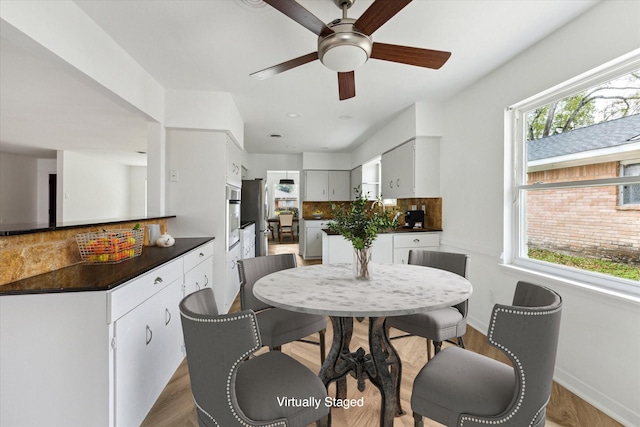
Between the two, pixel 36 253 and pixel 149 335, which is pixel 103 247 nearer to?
pixel 36 253

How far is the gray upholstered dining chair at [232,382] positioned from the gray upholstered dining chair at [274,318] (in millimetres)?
521

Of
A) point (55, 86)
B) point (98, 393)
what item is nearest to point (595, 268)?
point (98, 393)

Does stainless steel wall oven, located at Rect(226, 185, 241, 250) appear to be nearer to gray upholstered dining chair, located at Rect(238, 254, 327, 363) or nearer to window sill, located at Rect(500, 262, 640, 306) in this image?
gray upholstered dining chair, located at Rect(238, 254, 327, 363)

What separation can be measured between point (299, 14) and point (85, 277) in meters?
1.63

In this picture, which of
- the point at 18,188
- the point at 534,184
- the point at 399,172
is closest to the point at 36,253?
the point at 534,184

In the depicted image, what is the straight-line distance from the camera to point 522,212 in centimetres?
252

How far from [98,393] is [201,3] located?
6.89 ft

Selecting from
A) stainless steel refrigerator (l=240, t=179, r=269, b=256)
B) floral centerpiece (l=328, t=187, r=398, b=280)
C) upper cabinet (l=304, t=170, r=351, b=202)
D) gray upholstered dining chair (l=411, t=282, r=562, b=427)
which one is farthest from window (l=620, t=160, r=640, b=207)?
upper cabinet (l=304, t=170, r=351, b=202)

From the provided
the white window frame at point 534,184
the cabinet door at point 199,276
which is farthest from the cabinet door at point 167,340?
the white window frame at point 534,184

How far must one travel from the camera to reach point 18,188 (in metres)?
6.90

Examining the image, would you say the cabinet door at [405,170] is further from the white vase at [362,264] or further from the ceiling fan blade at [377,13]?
the ceiling fan blade at [377,13]

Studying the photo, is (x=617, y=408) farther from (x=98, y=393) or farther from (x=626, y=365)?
(x=98, y=393)

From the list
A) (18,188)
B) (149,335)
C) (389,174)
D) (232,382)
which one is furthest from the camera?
(18,188)

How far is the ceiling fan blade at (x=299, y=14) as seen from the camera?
4.12ft
